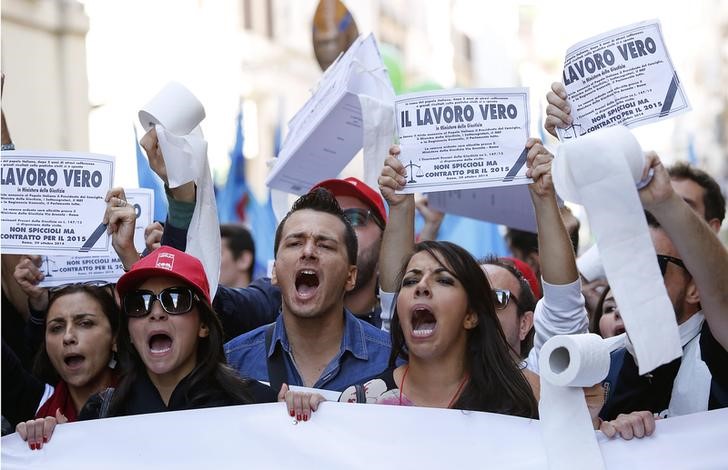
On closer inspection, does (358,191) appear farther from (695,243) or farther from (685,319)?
(695,243)

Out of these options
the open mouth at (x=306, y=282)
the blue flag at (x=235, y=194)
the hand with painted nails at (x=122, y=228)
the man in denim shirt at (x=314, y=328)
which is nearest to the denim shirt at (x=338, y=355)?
the man in denim shirt at (x=314, y=328)

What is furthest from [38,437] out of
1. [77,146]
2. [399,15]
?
[399,15]

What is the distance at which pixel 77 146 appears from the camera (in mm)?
13000

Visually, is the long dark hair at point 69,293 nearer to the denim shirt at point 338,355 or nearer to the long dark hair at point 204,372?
the long dark hair at point 204,372

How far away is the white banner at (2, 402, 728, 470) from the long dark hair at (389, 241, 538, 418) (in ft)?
0.49

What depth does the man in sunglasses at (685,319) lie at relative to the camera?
10.8ft

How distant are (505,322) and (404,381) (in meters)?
0.78

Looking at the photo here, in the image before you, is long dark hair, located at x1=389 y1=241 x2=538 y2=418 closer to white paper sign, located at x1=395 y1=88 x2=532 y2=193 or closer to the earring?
white paper sign, located at x1=395 y1=88 x2=532 y2=193

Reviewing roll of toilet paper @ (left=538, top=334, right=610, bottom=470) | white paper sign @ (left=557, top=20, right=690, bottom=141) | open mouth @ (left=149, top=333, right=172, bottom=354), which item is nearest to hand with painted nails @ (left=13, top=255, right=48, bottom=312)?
open mouth @ (left=149, top=333, right=172, bottom=354)

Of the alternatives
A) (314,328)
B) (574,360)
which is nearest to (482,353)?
(314,328)

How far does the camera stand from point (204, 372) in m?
4.00

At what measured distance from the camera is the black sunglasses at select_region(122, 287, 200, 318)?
4.02 meters

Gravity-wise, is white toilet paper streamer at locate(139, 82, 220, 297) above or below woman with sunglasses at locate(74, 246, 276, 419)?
above

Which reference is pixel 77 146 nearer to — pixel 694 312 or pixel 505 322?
pixel 505 322
